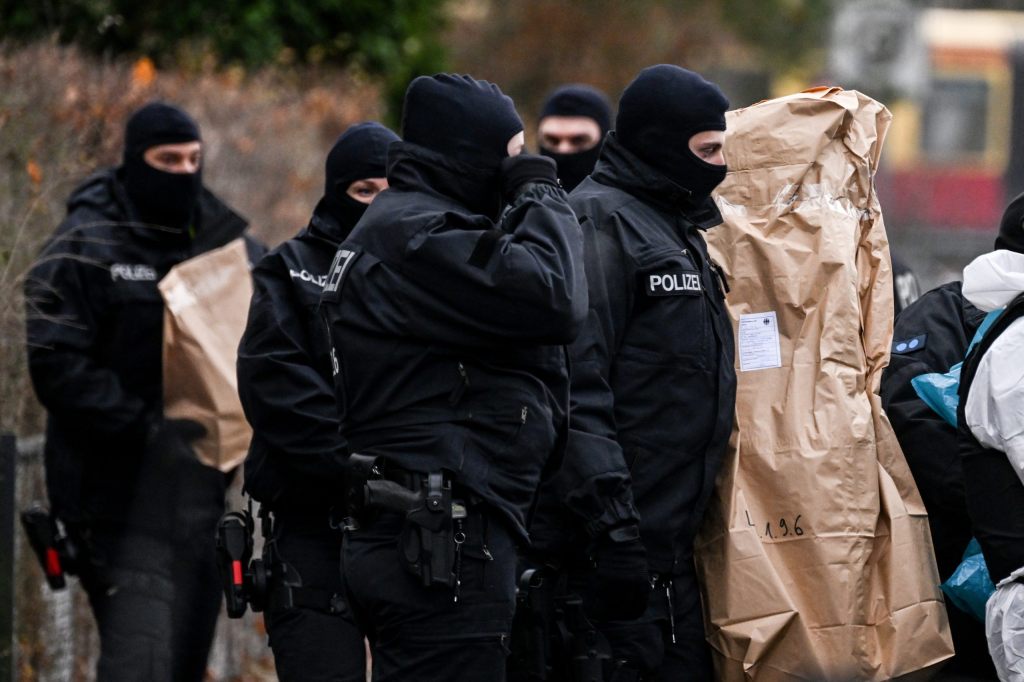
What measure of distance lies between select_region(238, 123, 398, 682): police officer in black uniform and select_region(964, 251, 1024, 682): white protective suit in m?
1.85

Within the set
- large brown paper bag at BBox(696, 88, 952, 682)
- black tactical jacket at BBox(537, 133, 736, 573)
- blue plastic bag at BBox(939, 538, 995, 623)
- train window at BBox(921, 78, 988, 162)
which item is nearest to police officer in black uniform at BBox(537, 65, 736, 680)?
black tactical jacket at BBox(537, 133, 736, 573)

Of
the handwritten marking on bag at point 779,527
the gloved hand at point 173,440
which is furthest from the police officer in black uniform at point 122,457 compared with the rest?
the handwritten marking on bag at point 779,527

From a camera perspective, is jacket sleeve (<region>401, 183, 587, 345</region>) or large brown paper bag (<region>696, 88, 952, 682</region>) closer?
jacket sleeve (<region>401, 183, 587, 345</region>)

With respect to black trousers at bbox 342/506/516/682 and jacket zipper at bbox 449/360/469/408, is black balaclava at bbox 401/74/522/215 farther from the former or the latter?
black trousers at bbox 342/506/516/682

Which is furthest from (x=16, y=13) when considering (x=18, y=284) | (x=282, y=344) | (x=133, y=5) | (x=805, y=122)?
(x=805, y=122)

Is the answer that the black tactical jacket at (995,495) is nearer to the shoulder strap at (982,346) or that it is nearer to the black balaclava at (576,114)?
the shoulder strap at (982,346)

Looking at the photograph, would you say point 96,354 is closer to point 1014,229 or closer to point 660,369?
point 660,369

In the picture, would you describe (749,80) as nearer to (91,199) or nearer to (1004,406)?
(91,199)

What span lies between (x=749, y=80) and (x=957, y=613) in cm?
1874

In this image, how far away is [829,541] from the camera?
460cm

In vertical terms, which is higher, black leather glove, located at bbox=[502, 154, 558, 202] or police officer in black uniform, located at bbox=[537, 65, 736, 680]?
black leather glove, located at bbox=[502, 154, 558, 202]

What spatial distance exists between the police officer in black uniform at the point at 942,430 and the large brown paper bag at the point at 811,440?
4.7 inches

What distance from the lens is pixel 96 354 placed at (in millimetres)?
6020

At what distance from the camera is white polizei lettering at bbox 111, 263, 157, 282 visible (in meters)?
6.02
